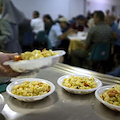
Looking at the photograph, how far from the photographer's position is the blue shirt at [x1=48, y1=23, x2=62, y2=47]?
12.4 ft

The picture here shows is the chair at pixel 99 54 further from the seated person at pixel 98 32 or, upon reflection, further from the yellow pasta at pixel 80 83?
the yellow pasta at pixel 80 83

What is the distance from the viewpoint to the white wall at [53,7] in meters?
6.25

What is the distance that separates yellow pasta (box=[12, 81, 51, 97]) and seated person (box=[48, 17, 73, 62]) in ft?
9.48

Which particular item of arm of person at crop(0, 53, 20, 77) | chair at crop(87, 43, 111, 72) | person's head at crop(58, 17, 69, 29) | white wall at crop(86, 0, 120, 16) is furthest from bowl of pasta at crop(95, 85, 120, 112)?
white wall at crop(86, 0, 120, 16)

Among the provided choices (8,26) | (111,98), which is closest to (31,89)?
(111,98)

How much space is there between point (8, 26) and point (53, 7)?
538 centimetres

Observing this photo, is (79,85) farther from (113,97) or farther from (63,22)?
(63,22)

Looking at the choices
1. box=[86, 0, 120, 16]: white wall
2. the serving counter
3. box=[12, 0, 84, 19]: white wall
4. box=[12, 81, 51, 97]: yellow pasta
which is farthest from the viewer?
box=[86, 0, 120, 16]: white wall

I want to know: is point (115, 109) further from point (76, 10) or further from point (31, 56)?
point (76, 10)

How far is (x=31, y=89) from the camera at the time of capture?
0.91 m

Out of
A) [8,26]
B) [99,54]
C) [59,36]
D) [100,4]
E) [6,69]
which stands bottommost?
[99,54]

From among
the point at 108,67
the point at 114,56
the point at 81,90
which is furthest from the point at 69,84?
the point at 114,56

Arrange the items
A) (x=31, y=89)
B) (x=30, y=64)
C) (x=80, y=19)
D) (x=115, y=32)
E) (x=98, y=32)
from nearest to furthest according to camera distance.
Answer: (x=30, y=64)
(x=31, y=89)
(x=98, y=32)
(x=115, y=32)
(x=80, y=19)

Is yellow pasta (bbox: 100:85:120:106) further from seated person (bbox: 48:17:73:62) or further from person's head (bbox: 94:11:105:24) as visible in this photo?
seated person (bbox: 48:17:73:62)
